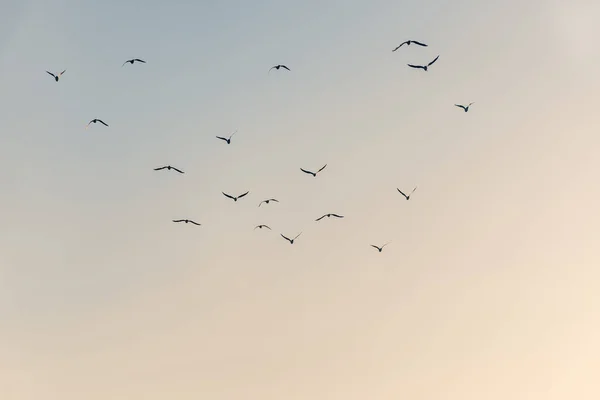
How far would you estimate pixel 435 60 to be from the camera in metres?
199

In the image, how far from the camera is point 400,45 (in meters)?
196

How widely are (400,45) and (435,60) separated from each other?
9090mm
